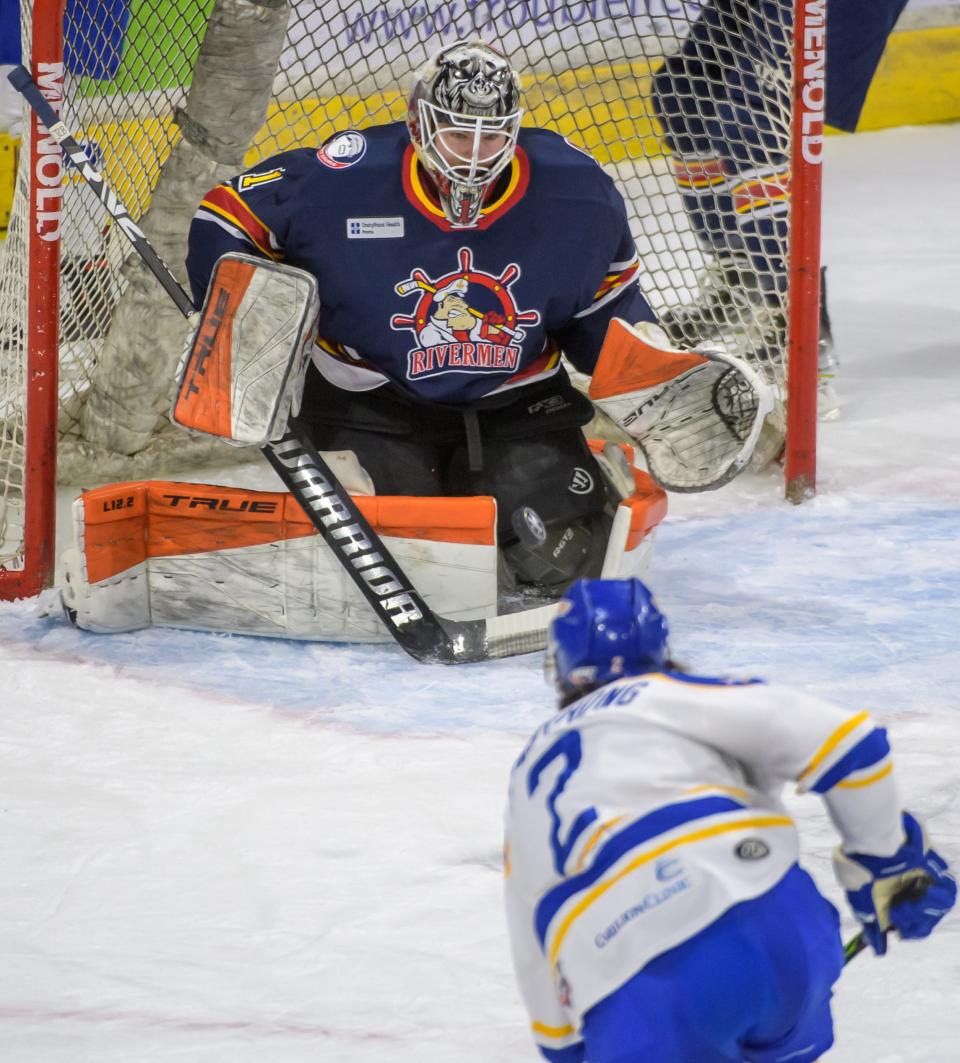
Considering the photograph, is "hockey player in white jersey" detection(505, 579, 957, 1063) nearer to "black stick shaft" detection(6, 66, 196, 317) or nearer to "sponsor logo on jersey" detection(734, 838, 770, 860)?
"sponsor logo on jersey" detection(734, 838, 770, 860)

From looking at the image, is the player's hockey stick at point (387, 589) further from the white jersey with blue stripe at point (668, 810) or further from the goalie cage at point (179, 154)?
the white jersey with blue stripe at point (668, 810)

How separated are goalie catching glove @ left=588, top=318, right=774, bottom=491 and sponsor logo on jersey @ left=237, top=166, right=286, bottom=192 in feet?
2.11

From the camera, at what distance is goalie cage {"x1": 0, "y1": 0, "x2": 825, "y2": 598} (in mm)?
3430

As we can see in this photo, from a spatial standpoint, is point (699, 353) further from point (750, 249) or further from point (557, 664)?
point (557, 664)

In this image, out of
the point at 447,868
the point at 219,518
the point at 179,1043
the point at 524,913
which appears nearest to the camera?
the point at 524,913

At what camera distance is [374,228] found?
Answer: 10.2 feet

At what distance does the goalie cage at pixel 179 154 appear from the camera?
3430 millimetres

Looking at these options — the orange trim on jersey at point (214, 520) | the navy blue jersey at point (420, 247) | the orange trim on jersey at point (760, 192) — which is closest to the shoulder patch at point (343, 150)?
the navy blue jersey at point (420, 247)

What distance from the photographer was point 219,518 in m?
3.09

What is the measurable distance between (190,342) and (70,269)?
98 centimetres

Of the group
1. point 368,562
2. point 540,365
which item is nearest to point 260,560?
point 368,562

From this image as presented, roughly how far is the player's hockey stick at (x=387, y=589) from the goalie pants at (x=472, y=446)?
22 cm

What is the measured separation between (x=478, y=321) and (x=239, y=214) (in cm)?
46

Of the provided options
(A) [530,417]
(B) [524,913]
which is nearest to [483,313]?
(A) [530,417]
